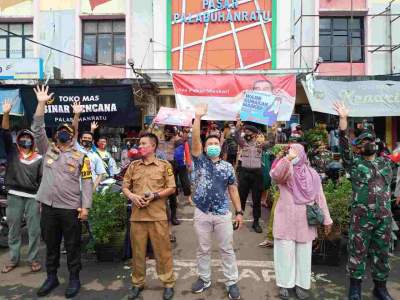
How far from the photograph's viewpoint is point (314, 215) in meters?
4.16

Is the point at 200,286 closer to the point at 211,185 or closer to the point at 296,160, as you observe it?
the point at 211,185

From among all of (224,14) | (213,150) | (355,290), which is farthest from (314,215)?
(224,14)

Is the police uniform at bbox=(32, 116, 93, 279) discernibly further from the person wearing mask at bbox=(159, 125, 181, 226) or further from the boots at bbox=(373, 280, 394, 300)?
the boots at bbox=(373, 280, 394, 300)

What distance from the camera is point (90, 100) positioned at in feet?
35.8

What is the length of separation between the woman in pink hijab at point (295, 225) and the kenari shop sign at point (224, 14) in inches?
376

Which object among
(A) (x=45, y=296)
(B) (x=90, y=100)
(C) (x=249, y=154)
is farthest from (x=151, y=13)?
(A) (x=45, y=296)

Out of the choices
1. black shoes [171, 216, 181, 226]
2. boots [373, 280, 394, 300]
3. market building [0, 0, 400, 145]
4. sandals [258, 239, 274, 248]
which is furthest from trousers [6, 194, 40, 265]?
market building [0, 0, 400, 145]

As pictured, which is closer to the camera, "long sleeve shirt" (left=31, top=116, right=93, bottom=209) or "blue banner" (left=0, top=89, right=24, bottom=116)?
"long sleeve shirt" (left=31, top=116, right=93, bottom=209)

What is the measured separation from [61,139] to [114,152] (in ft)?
25.1

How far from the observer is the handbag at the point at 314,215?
4.14 meters

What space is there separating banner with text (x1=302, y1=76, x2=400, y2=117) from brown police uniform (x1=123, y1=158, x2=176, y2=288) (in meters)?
7.01

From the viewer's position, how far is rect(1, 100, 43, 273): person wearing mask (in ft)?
16.6

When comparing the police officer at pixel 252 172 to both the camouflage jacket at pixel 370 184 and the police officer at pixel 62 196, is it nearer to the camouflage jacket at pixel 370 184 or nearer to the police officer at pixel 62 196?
the camouflage jacket at pixel 370 184

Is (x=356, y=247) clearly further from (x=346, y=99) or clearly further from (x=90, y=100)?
(x=90, y=100)
